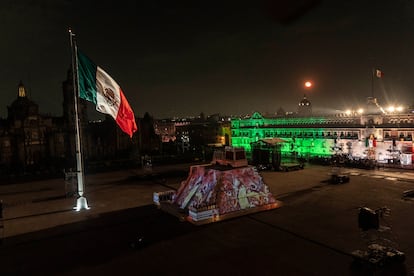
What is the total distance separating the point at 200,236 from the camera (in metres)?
18.9

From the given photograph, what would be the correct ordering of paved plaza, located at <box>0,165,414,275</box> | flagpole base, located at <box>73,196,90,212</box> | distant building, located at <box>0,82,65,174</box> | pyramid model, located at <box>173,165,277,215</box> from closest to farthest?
paved plaza, located at <box>0,165,414,275</box> → pyramid model, located at <box>173,165,277,215</box> → flagpole base, located at <box>73,196,90,212</box> → distant building, located at <box>0,82,65,174</box>

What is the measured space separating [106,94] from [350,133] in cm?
4491

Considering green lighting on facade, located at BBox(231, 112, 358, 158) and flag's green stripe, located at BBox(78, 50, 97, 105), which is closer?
flag's green stripe, located at BBox(78, 50, 97, 105)

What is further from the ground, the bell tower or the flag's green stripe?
the bell tower

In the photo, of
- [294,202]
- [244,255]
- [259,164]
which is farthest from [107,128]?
[244,255]

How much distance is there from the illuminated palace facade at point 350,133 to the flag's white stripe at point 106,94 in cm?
3135

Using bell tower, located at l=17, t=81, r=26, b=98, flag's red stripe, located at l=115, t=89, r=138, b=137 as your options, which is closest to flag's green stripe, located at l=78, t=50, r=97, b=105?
flag's red stripe, located at l=115, t=89, r=138, b=137

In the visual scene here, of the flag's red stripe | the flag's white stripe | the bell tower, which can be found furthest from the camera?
the bell tower

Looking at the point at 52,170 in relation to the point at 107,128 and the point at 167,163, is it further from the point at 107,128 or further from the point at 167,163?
the point at 107,128

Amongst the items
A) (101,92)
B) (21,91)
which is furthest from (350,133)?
(21,91)

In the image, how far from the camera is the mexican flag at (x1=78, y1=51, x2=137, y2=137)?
20891 mm

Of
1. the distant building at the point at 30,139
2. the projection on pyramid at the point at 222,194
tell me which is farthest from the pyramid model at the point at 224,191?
the distant building at the point at 30,139

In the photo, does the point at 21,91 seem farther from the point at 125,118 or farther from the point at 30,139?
the point at 125,118

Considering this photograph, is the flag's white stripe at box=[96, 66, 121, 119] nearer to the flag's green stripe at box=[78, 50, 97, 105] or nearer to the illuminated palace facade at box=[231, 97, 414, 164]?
the flag's green stripe at box=[78, 50, 97, 105]
